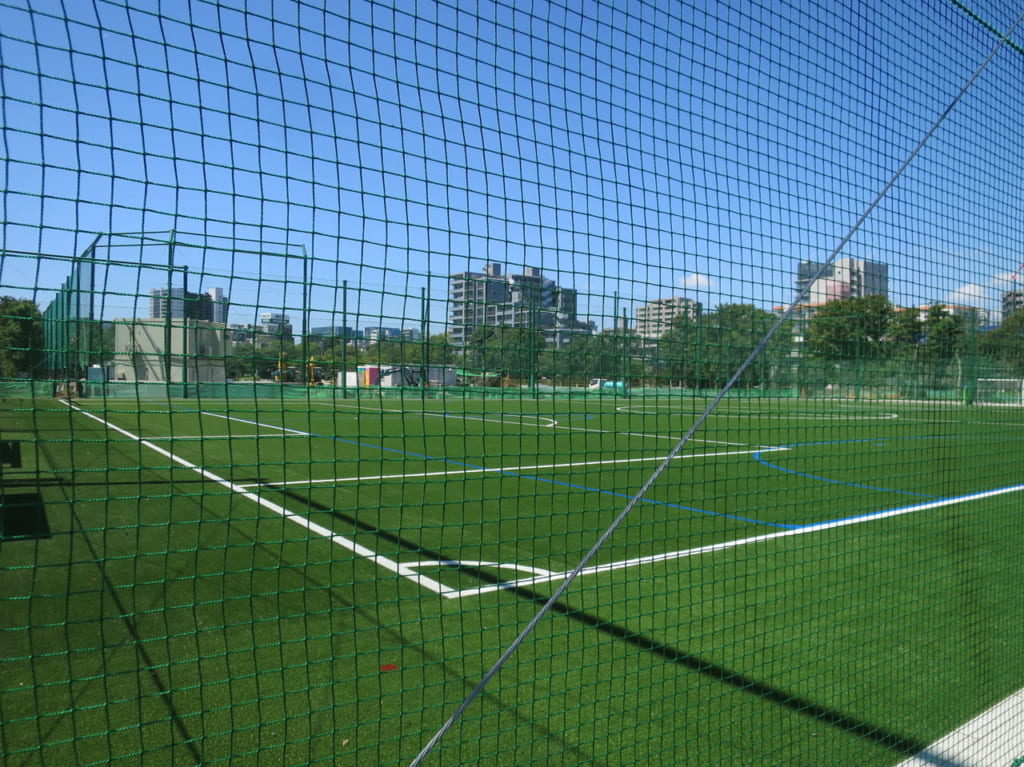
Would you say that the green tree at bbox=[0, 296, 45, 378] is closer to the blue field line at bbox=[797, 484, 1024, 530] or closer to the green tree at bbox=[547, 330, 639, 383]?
the green tree at bbox=[547, 330, 639, 383]

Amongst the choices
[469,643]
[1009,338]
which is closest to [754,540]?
[1009,338]

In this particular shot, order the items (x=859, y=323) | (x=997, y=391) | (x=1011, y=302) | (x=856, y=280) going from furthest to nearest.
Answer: (x=997, y=391)
(x=1011, y=302)
(x=859, y=323)
(x=856, y=280)

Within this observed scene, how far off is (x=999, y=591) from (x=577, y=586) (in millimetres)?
2635

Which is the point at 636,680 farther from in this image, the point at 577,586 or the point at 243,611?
the point at 243,611

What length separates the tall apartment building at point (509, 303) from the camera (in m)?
2.24

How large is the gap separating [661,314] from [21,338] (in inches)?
91.5

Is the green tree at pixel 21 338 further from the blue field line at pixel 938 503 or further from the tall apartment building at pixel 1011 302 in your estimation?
the blue field line at pixel 938 503

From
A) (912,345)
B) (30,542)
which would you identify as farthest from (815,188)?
(30,542)

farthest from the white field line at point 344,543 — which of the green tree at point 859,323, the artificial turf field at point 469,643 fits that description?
the green tree at point 859,323

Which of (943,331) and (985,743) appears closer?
(985,743)

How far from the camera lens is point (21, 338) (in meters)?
2.18

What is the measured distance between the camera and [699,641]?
10.0ft

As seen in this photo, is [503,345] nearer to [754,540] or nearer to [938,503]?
[754,540]

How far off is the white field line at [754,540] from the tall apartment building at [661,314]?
98 cm
